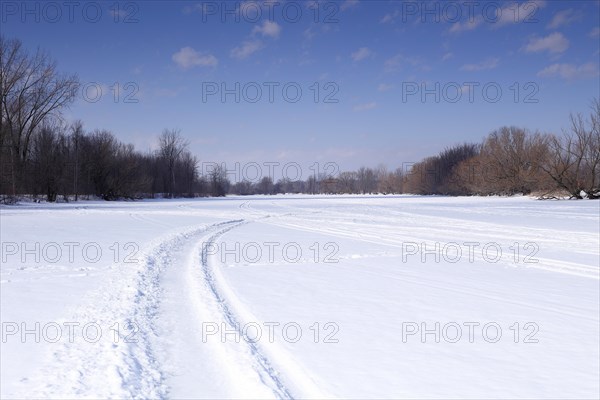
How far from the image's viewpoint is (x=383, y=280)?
8.38 m

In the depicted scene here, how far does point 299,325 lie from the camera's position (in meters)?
5.61

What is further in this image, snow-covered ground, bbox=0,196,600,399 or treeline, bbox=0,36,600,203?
treeline, bbox=0,36,600,203

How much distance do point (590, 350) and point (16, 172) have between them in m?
48.9

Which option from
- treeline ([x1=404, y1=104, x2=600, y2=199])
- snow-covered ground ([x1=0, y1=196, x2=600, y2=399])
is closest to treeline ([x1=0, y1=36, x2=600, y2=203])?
treeline ([x1=404, y1=104, x2=600, y2=199])

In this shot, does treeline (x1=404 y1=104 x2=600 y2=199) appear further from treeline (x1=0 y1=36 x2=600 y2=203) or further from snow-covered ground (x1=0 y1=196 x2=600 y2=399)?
snow-covered ground (x1=0 y1=196 x2=600 y2=399)

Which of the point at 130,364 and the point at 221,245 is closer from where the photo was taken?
the point at 130,364

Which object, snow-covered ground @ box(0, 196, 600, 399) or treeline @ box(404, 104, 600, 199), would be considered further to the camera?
treeline @ box(404, 104, 600, 199)

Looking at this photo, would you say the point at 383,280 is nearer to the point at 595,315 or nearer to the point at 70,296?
the point at 595,315

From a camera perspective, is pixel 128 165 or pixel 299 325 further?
pixel 128 165

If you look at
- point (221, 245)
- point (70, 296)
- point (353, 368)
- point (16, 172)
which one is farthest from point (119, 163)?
point (353, 368)

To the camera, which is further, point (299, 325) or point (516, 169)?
point (516, 169)

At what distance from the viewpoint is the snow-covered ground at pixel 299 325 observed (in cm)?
391

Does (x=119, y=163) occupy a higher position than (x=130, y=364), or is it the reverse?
(x=119, y=163)

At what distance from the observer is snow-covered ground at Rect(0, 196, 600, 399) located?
3912mm
